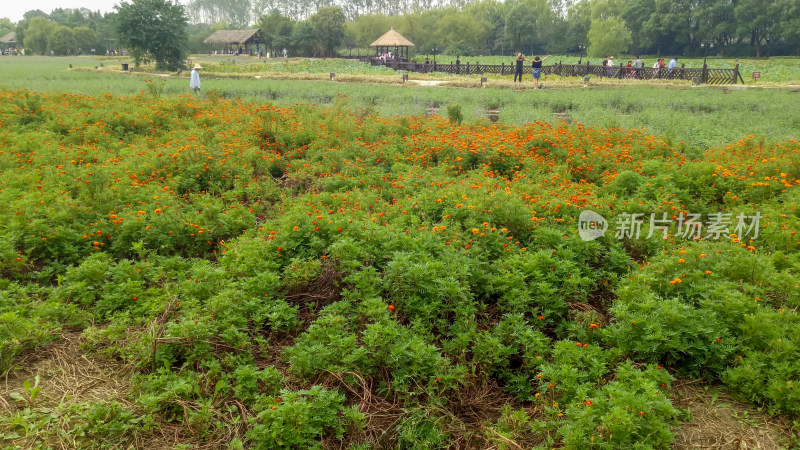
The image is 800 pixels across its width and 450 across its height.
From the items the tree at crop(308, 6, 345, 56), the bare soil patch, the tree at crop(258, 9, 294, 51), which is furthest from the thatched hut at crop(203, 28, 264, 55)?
the bare soil patch

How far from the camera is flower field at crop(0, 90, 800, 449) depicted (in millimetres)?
3197

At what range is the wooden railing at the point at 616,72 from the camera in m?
22.2

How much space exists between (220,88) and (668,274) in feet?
53.9

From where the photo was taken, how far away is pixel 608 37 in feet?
141

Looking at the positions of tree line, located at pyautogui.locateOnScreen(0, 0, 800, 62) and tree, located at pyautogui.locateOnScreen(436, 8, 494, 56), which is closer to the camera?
tree line, located at pyautogui.locateOnScreen(0, 0, 800, 62)

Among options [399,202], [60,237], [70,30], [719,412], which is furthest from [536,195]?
[70,30]

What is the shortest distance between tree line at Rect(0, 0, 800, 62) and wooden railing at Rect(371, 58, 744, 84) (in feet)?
64.3

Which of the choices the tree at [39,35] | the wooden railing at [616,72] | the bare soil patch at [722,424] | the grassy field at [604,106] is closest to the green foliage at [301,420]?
the bare soil patch at [722,424]

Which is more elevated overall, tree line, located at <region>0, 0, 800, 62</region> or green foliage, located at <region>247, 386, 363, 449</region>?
tree line, located at <region>0, 0, 800, 62</region>

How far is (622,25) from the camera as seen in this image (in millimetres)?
44438

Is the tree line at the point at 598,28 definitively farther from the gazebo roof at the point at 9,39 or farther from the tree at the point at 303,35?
the gazebo roof at the point at 9,39

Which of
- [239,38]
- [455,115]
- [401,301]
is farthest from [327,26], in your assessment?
[401,301]

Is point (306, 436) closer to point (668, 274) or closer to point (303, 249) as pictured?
point (303, 249)

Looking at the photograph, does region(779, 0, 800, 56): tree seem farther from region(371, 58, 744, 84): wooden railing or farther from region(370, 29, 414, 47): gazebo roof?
region(370, 29, 414, 47): gazebo roof
